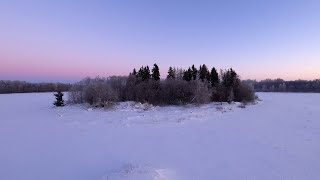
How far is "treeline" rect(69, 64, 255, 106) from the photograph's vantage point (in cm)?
3325

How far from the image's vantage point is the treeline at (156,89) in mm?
33250

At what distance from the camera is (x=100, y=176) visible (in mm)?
8180

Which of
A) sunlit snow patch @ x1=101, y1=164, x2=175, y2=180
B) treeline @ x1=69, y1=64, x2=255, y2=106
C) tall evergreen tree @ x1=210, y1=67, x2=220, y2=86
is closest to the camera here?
sunlit snow patch @ x1=101, y1=164, x2=175, y2=180

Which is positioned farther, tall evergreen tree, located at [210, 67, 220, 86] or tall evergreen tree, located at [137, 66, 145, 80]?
tall evergreen tree, located at [210, 67, 220, 86]

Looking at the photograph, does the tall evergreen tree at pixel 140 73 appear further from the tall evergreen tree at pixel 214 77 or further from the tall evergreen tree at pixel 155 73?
the tall evergreen tree at pixel 214 77

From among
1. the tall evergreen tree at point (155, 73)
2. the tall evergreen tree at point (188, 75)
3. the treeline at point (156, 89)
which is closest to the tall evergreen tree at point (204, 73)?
the treeline at point (156, 89)

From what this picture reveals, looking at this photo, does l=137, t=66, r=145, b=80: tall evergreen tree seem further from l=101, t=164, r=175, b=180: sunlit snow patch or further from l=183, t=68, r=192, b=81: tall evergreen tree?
l=101, t=164, r=175, b=180: sunlit snow patch

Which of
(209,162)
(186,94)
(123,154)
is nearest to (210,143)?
(209,162)

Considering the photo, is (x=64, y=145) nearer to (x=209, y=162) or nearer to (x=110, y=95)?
(x=209, y=162)

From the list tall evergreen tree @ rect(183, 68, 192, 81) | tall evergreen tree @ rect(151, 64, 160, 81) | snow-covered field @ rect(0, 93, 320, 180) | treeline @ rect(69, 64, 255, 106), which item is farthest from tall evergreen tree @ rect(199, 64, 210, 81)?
snow-covered field @ rect(0, 93, 320, 180)

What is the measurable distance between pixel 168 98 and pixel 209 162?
Result: 27.6 m

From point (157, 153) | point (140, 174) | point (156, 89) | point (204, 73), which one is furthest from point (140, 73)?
point (140, 174)

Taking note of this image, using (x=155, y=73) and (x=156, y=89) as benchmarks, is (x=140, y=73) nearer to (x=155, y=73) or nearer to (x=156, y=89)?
(x=155, y=73)

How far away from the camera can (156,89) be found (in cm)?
3825
